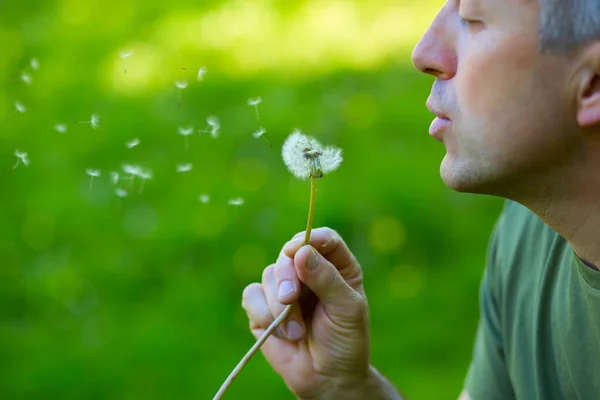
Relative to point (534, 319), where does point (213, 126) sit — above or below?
above

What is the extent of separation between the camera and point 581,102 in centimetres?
123

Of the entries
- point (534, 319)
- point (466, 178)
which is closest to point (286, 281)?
point (466, 178)

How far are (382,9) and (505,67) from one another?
7.50 feet

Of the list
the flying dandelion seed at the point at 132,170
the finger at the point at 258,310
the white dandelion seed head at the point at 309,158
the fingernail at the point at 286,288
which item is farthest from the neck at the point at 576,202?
the flying dandelion seed at the point at 132,170

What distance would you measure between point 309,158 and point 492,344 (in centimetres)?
68

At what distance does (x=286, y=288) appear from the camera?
144cm

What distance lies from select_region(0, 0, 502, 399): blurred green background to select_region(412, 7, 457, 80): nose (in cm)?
149

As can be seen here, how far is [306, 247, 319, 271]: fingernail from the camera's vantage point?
4.63 feet

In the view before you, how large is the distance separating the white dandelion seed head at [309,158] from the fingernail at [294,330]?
1.18 ft

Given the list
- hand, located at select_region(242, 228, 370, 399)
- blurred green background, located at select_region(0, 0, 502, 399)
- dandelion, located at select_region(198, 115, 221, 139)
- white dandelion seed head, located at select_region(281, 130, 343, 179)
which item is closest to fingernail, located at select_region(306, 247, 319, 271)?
hand, located at select_region(242, 228, 370, 399)

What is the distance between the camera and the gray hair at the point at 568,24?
3.94 ft

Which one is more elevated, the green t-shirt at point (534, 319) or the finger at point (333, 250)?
the finger at point (333, 250)

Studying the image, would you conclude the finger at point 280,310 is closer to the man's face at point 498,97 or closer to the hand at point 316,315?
the hand at point 316,315

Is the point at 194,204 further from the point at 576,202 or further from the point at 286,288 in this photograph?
the point at 576,202
